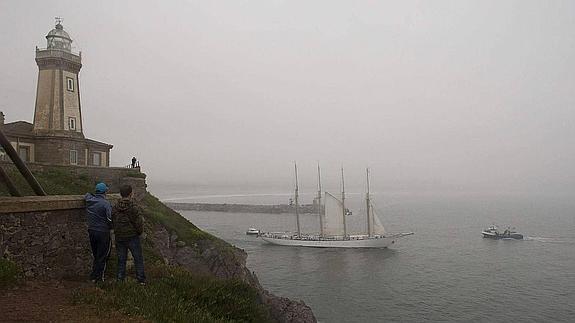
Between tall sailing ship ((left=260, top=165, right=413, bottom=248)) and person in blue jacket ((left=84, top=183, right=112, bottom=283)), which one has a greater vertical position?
person in blue jacket ((left=84, top=183, right=112, bottom=283))

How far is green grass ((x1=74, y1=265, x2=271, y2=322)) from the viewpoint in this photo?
6.69 metres

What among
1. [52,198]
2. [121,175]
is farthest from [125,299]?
A: [121,175]

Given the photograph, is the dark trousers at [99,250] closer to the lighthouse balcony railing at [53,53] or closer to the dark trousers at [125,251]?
the dark trousers at [125,251]

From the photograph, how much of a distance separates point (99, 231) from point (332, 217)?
66953 millimetres

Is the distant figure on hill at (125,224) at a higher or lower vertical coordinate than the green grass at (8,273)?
higher

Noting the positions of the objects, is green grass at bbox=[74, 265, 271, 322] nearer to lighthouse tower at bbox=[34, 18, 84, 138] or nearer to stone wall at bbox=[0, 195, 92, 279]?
stone wall at bbox=[0, 195, 92, 279]

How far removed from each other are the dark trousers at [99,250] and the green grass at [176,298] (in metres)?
0.43

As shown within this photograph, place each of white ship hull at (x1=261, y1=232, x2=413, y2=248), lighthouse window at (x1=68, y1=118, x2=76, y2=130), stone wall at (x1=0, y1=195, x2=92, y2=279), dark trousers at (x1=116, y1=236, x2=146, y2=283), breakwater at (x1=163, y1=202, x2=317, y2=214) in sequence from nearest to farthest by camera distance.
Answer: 1. stone wall at (x1=0, y1=195, x2=92, y2=279)
2. dark trousers at (x1=116, y1=236, x2=146, y2=283)
3. lighthouse window at (x1=68, y1=118, x2=76, y2=130)
4. white ship hull at (x1=261, y1=232, x2=413, y2=248)
5. breakwater at (x1=163, y1=202, x2=317, y2=214)

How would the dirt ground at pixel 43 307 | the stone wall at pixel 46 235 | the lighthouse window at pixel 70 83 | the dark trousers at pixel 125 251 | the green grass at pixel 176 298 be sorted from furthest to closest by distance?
1. the lighthouse window at pixel 70 83
2. the dark trousers at pixel 125 251
3. the stone wall at pixel 46 235
4. the green grass at pixel 176 298
5. the dirt ground at pixel 43 307

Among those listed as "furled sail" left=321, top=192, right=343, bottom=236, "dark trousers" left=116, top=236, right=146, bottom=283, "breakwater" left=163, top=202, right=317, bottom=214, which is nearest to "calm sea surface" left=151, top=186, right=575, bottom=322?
"furled sail" left=321, top=192, right=343, bottom=236

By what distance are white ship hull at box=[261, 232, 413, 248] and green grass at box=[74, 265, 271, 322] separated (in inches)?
2264

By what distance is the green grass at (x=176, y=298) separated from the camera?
669 centimetres

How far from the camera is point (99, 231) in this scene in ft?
25.2

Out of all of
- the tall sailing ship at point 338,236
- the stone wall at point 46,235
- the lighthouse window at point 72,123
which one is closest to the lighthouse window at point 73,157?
the lighthouse window at point 72,123
